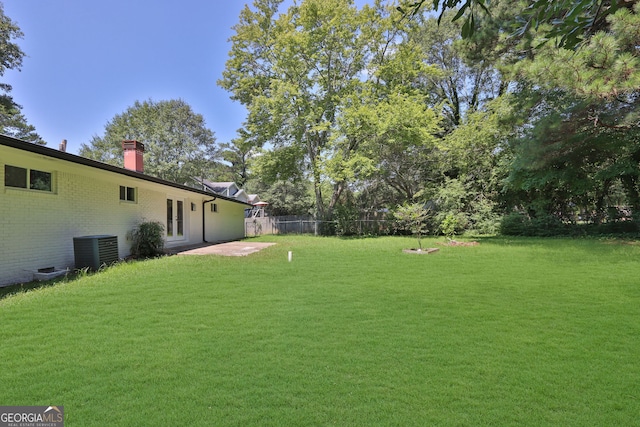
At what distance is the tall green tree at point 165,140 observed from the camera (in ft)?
Result: 95.6

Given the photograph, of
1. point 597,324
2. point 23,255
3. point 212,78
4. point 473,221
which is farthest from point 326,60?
point 597,324

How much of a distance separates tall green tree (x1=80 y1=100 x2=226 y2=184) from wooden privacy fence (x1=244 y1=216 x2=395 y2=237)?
10664 mm

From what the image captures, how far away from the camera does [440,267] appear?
7.74m

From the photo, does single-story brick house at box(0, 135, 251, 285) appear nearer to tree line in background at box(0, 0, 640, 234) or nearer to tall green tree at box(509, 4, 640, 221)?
tall green tree at box(509, 4, 640, 221)

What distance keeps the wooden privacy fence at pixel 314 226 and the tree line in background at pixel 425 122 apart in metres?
0.58

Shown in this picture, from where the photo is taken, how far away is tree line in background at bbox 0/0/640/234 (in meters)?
11.9

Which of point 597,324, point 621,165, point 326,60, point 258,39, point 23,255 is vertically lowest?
point 597,324

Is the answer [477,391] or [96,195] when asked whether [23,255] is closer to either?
[96,195]

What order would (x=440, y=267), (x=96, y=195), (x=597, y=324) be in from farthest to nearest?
(x=96, y=195) < (x=440, y=267) < (x=597, y=324)

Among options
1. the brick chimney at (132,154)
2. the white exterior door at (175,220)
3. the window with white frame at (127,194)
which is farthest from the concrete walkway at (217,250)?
the brick chimney at (132,154)

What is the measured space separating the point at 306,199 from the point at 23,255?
2739cm

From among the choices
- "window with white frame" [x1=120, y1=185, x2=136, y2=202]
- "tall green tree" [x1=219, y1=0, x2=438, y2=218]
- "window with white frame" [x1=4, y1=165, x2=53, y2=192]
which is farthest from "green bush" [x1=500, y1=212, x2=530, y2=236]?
"window with white frame" [x1=4, y1=165, x2=53, y2=192]

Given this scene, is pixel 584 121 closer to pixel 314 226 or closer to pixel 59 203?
pixel 314 226

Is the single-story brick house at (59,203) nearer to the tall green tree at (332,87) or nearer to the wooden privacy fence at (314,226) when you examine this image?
the tall green tree at (332,87)
